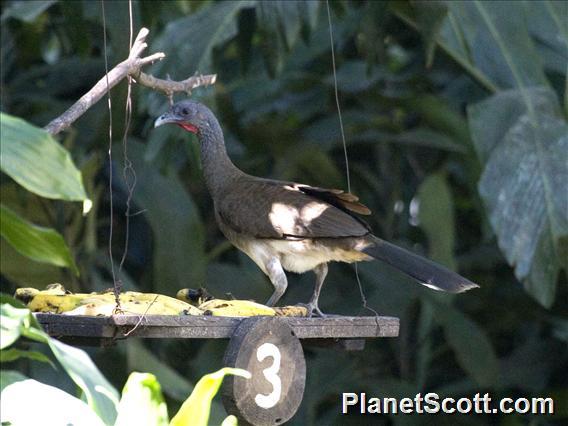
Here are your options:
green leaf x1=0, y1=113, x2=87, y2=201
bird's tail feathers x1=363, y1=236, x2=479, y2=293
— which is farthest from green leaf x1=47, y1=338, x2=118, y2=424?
bird's tail feathers x1=363, y1=236, x2=479, y2=293

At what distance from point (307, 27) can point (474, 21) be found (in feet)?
2.86

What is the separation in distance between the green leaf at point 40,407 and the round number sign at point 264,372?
0.39 metres

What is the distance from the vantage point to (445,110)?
195 inches

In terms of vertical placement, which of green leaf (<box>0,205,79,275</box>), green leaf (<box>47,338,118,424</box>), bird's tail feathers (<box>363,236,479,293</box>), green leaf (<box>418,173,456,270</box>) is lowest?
green leaf (<box>418,173,456,270</box>)

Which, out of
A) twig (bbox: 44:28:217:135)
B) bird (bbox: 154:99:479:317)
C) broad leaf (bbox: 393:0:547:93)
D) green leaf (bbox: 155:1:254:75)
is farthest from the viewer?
broad leaf (bbox: 393:0:547:93)

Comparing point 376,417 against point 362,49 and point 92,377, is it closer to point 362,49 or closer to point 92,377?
point 362,49

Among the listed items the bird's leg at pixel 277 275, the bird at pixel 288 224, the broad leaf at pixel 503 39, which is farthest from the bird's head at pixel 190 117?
the broad leaf at pixel 503 39

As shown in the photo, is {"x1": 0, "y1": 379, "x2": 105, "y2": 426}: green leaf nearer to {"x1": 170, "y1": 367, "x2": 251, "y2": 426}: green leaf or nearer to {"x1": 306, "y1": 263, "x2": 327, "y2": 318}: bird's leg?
{"x1": 170, "y1": 367, "x2": 251, "y2": 426}: green leaf

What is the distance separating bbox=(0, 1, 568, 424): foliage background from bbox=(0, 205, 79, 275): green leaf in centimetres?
174

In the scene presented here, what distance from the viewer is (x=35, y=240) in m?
1.84

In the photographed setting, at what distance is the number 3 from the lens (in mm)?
2273

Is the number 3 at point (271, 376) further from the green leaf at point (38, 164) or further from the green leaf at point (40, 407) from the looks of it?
the green leaf at point (38, 164)

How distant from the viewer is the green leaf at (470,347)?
4.59m

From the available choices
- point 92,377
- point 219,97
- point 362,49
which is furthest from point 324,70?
point 92,377
